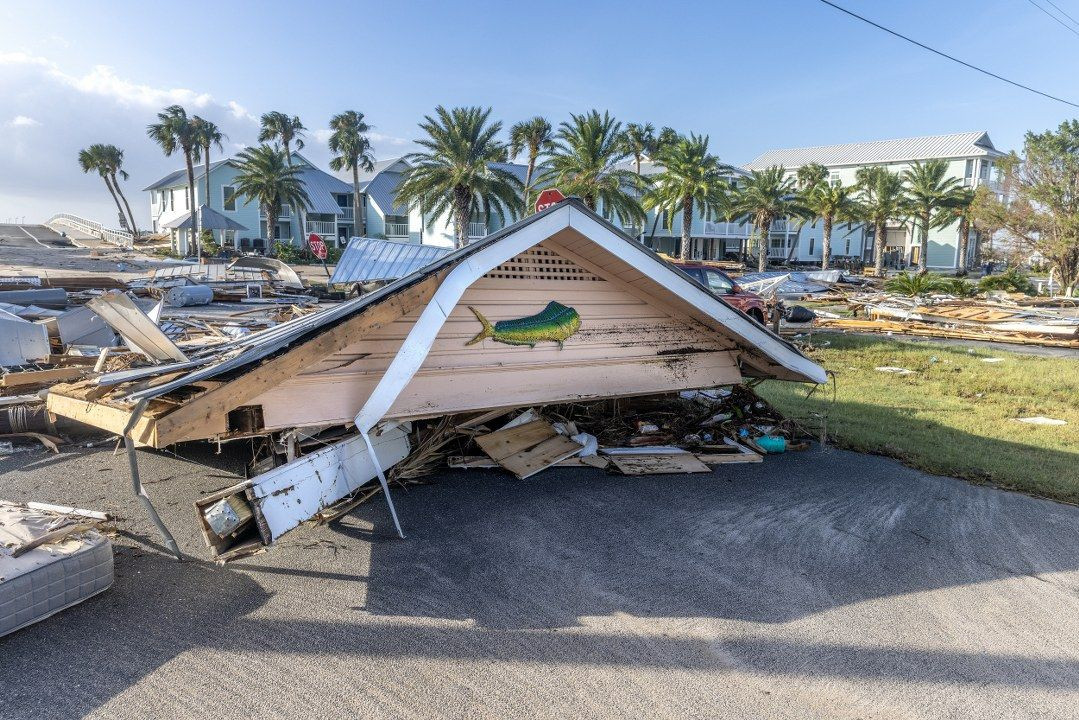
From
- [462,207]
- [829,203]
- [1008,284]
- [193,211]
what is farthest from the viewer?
[829,203]

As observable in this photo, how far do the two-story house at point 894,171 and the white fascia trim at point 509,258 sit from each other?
67055 mm

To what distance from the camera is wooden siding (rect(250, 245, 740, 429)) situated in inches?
240

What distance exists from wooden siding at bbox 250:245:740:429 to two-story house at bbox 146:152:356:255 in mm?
52650

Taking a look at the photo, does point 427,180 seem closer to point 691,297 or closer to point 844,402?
point 844,402

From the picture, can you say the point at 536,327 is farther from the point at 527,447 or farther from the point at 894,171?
the point at 894,171

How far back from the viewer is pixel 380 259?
21.0m

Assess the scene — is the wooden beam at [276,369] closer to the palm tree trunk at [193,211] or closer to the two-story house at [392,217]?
the palm tree trunk at [193,211]


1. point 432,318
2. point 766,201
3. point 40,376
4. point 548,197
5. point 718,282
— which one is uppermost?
point 766,201

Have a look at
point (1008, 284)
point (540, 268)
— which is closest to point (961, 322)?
point (1008, 284)

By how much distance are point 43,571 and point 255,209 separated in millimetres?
62872

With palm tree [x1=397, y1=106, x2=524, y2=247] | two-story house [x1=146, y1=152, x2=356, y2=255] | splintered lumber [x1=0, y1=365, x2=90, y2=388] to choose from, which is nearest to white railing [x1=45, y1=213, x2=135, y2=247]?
two-story house [x1=146, y1=152, x2=356, y2=255]

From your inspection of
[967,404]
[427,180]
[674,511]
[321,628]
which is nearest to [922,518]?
[674,511]

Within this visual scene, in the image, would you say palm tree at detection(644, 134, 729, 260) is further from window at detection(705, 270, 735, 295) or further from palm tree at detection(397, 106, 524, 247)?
window at detection(705, 270, 735, 295)

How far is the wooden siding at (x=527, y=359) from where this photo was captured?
6090mm
